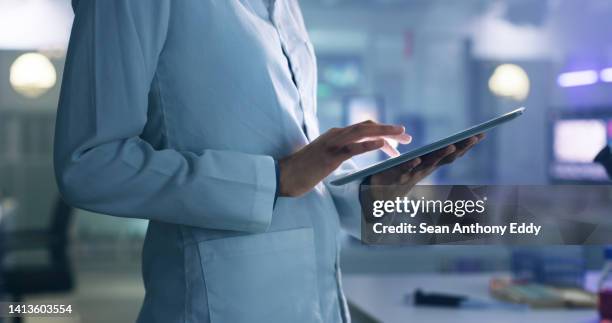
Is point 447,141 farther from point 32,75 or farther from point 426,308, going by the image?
point 32,75

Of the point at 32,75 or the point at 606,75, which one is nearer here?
the point at 32,75

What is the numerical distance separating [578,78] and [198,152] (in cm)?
624

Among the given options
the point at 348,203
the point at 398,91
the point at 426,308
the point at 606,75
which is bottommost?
the point at 426,308

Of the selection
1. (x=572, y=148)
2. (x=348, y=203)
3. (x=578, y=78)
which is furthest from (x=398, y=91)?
(x=348, y=203)

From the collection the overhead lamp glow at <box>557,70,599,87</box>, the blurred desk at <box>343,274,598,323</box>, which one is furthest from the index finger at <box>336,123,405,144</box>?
the overhead lamp glow at <box>557,70,599,87</box>

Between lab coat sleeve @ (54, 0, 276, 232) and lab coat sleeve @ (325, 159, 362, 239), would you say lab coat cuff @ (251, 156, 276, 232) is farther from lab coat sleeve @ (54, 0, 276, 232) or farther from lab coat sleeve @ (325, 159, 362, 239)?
lab coat sleeve @ (325, 159, 362, 239)

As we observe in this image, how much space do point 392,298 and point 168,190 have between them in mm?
904

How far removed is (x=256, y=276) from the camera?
67 cm

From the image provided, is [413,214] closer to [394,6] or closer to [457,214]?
[457,214]

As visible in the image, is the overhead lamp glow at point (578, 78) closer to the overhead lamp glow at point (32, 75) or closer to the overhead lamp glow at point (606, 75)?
the overhead lamp glow at point (606, 75)

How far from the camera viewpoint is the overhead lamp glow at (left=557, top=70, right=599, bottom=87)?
6027 millimetres

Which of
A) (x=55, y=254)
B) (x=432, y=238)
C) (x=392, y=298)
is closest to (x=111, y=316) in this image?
(x=55, y=254)

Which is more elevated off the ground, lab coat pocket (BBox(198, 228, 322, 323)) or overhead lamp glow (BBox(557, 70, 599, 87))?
overhead lamp glow (BBox(557, 70, 599, 87))

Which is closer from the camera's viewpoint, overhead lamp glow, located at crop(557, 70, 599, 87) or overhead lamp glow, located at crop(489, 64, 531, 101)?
overhead lamp glow, located at crop(489, 64, 531, 101)
